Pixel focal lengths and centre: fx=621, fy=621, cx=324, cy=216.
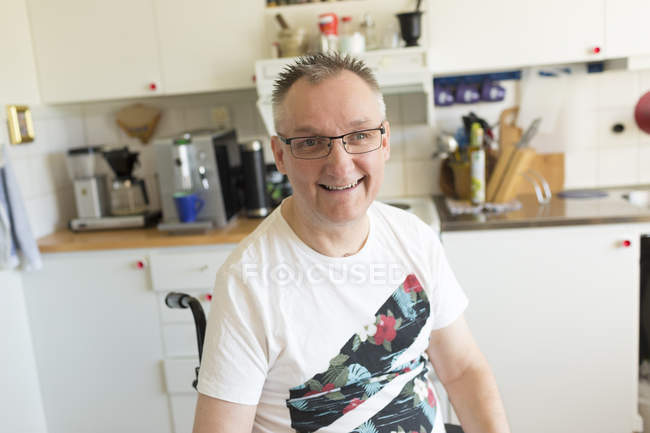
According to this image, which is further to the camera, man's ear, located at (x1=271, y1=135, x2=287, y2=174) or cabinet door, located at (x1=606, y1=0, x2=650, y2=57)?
cabinet door, located at (x1=606, y1=0, x2=650, y2=57)

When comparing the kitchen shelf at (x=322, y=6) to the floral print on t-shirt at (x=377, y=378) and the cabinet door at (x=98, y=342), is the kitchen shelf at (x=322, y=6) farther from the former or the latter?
the floral print on t-shirt at (x=377, y=378)

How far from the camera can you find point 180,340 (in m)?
2.45

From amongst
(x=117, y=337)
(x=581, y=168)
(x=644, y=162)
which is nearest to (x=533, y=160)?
A: (x=581, y=168)

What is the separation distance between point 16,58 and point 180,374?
4.69ft

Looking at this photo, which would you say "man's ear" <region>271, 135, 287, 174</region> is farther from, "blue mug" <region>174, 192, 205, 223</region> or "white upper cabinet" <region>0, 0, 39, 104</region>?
"white upper cabinet" <region>0, 0, 39, 104</region>

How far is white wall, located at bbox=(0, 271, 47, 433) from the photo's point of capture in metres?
2.39

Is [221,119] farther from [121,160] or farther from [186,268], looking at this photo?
[186,268]

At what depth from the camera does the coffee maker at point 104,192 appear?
8.80 ft

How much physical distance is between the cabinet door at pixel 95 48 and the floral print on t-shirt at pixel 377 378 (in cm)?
173

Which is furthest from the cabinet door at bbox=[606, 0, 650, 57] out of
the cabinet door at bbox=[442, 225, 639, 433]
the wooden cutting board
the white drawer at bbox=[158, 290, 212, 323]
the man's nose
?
the white drawer at bbox=[158, 290, 212, 323]

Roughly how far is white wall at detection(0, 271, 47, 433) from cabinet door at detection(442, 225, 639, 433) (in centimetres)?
170

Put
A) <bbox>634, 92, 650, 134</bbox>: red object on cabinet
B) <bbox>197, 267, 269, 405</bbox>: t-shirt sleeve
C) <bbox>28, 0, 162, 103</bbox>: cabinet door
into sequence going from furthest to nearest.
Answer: <bbox>634, 92, 650, 134</bbox>: red object on cabinet → <bbox>28, 0, 162, 103</bbox>: cabinet door → <bbox>197, 267, 269, 405</bbox>: t-shirt sleeve

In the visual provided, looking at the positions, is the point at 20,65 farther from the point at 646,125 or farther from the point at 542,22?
the point at 646,125

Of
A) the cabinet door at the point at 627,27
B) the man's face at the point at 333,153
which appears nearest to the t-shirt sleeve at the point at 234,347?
the man's face at the point at 333,153
